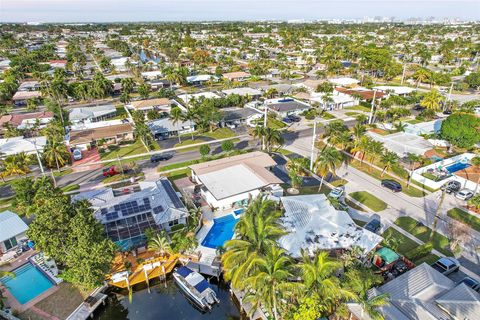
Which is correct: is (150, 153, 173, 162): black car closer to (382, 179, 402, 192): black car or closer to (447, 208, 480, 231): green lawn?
(382, 179, 402, 192): black car

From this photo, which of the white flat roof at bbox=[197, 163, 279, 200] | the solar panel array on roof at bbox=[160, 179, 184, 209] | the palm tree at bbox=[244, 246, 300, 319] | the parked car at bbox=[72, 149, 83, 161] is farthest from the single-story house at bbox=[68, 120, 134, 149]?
the palm tree at bbox=[244, 246, 300, 319]

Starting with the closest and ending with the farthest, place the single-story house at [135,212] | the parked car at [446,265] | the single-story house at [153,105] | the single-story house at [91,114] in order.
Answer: the parked car at [446,265]
the single-story house at [135,212]
the single-story house at [91,114]
the single-story house at [153,105]

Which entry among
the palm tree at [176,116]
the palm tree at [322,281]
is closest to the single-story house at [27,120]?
the palm tree at [176,116]

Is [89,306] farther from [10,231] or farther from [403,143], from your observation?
[403,143]

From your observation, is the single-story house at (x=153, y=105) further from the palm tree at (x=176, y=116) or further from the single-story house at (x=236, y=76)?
the single-story house at (x=236, y=76)

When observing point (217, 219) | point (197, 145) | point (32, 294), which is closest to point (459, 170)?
point (217, 219)

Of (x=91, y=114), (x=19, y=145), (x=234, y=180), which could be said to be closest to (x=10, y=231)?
(x=234, y=180)
